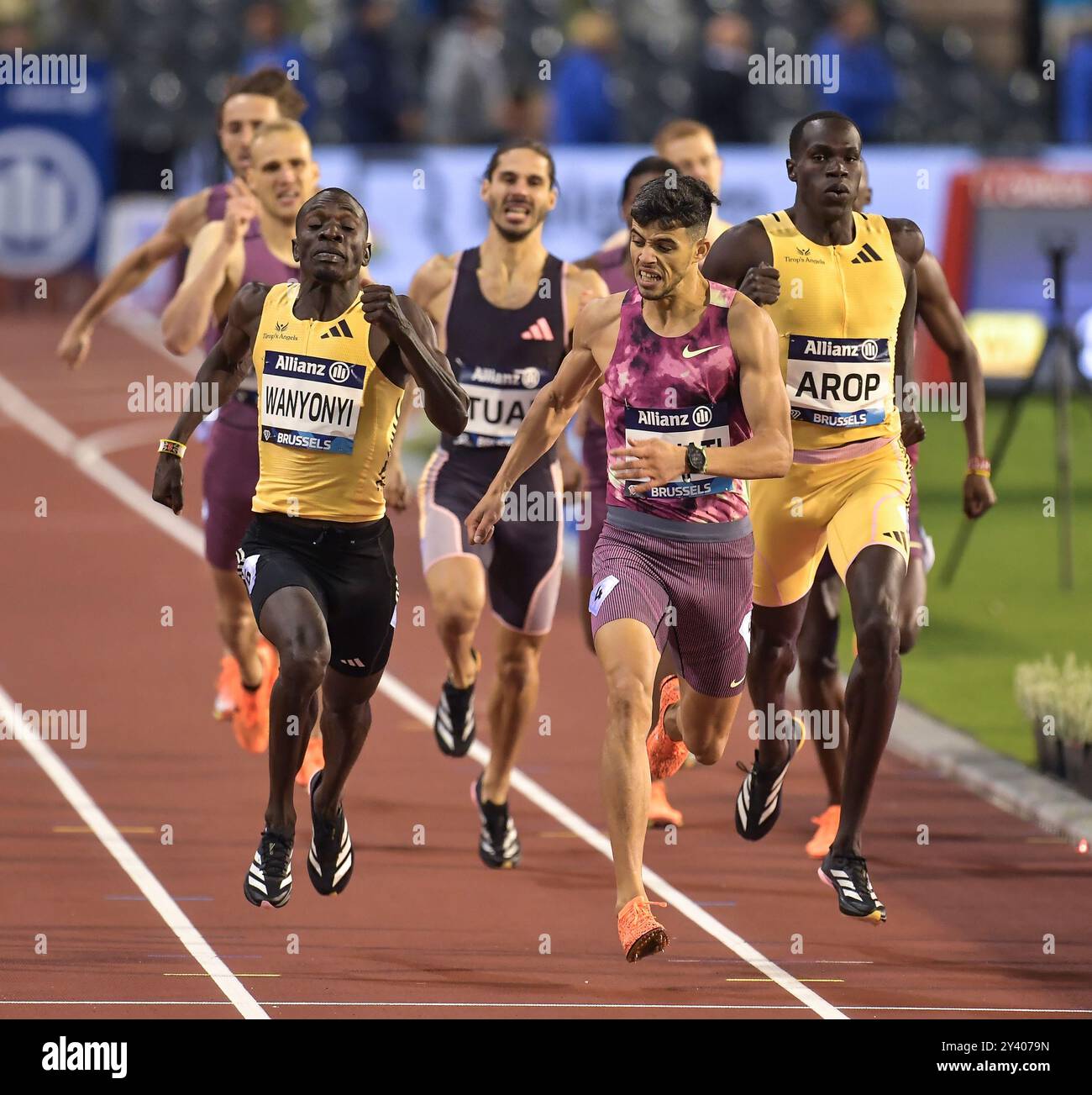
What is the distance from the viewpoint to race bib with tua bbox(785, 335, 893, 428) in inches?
348

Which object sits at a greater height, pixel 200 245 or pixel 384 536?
pixel 200 245

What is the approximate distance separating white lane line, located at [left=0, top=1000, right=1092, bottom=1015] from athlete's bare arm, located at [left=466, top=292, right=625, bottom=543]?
1.57 m

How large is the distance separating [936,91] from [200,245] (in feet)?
58.6

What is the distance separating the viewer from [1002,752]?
1206 cm

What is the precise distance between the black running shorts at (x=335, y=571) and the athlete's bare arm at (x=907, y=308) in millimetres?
2119

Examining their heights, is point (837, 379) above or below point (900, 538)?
above

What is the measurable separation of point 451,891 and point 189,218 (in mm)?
3811

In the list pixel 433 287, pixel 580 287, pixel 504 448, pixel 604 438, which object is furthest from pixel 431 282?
pixel 604 438

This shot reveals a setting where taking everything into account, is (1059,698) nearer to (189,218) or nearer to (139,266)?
(189,218)

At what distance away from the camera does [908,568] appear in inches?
364

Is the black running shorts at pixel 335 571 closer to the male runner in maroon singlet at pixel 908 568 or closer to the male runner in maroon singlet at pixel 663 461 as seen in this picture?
the male runner in maroon singlet at pixel 663 461

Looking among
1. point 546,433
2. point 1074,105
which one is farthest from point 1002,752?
point 1074,105

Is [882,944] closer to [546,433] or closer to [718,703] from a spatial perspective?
[718,703]
